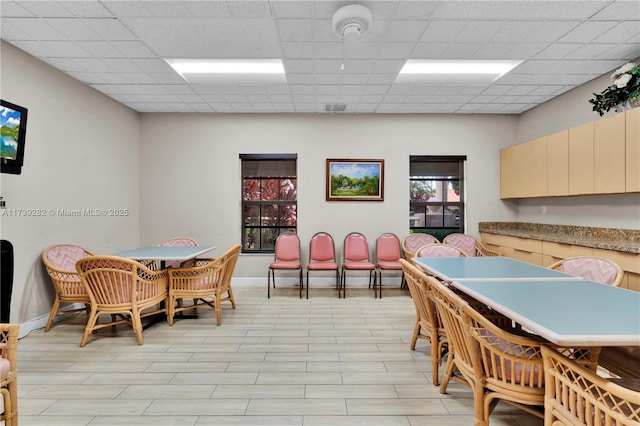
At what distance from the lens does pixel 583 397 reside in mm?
1275

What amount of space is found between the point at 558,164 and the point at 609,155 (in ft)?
2.63

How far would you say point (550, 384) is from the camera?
1394 mm

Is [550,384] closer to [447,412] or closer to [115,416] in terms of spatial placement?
[447,412]

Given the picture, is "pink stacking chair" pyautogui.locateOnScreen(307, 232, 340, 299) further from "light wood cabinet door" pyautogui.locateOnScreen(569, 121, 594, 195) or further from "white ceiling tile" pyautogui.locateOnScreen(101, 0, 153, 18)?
"white ceiling tile" pyautogui.locateOnScreen(101, 0, 153, 18)

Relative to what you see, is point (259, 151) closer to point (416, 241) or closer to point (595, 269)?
point (416, 241)

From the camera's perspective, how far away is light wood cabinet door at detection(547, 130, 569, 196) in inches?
166

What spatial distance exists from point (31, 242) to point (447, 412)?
4.38m

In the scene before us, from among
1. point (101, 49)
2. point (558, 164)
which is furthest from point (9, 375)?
point (558, 164)

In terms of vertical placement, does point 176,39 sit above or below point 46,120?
above

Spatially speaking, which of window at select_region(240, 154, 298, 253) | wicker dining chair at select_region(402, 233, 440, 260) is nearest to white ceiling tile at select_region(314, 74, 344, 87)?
window at select_region(240, 154, 298, 253)

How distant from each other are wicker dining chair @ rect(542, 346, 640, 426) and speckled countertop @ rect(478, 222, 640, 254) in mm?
2348

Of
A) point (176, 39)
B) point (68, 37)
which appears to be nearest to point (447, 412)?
point (176, 39)

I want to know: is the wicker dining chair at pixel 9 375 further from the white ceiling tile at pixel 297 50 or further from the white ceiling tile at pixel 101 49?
the white ceiling tile at pixel 297 50

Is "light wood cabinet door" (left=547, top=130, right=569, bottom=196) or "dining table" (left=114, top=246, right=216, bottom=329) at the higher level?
"light wood cabinet door" (left=547, top=130, right=569, bottom=196)
